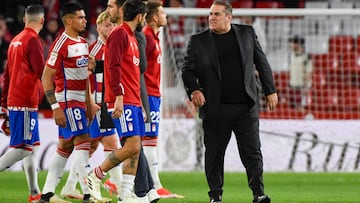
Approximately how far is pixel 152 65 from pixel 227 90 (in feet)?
4.94

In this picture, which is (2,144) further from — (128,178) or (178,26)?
(128,178)

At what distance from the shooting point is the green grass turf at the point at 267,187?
1128cm

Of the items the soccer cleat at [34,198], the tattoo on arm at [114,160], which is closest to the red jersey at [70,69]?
the soccer cleat at [34,198]

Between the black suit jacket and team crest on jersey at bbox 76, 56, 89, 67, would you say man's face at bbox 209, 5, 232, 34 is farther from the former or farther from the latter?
team crest on jersey at bbox 76, 56, 89, 67

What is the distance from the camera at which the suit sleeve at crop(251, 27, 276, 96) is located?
32.7 feet

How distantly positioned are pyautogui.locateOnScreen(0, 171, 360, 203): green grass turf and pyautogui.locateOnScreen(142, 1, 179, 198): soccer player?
58 cm

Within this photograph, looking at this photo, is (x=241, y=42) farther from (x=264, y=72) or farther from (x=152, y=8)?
(x=152, y=8)

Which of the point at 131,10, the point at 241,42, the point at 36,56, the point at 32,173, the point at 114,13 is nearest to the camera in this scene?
the point at 131,10

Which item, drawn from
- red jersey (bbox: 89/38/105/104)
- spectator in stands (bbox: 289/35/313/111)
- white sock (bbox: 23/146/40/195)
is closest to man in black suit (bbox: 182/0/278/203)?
red jersey (bbox: 89/38/105/104)

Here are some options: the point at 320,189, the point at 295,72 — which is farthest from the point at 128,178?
the point at 295,72

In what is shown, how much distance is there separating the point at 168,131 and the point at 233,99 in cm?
620

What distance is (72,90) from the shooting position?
10.2 meters

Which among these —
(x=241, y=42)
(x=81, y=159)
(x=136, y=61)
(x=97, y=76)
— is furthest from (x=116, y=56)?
(x=97, y=76)

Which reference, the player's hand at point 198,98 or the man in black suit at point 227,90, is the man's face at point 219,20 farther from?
the player's hand at point 198,98
